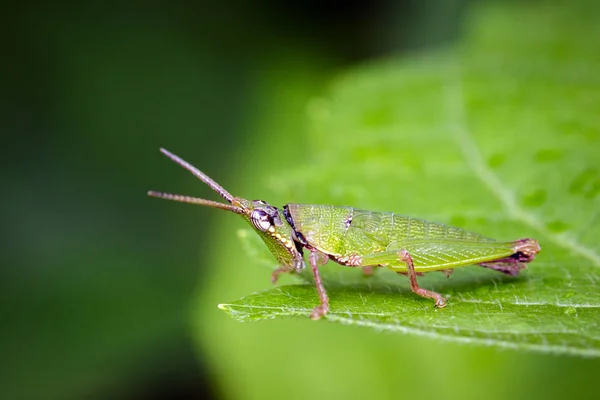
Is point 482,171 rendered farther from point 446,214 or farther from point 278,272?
point 278,272

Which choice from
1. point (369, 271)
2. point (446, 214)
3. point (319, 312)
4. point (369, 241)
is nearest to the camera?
point (319, 312)

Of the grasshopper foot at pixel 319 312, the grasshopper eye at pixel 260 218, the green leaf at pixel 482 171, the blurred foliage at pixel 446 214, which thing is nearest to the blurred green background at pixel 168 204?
the blurred foliage at pixel 446 214

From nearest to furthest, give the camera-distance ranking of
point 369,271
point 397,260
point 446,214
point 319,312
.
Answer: point 319,312 → point 397,260 → point 369,271 → point 446,214

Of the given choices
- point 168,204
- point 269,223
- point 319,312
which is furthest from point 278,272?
point 168,204

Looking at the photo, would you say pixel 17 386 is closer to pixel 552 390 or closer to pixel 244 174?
pixel 244 174

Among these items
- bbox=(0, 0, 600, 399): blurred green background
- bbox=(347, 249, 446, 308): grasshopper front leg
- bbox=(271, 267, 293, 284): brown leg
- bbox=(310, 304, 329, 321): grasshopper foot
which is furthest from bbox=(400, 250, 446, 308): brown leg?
bbox=(0, 0, 600, 399): blurred green background

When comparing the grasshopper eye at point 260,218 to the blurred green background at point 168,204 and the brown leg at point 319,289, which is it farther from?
the blurred green background at point 168,204

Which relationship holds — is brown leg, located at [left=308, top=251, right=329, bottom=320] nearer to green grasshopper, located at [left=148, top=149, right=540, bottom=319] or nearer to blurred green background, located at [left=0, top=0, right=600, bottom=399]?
green grasshopper, located at [left=148, top=149, right=540, bottom=319]

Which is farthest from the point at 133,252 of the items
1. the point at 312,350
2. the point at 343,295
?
the point at 343,295
